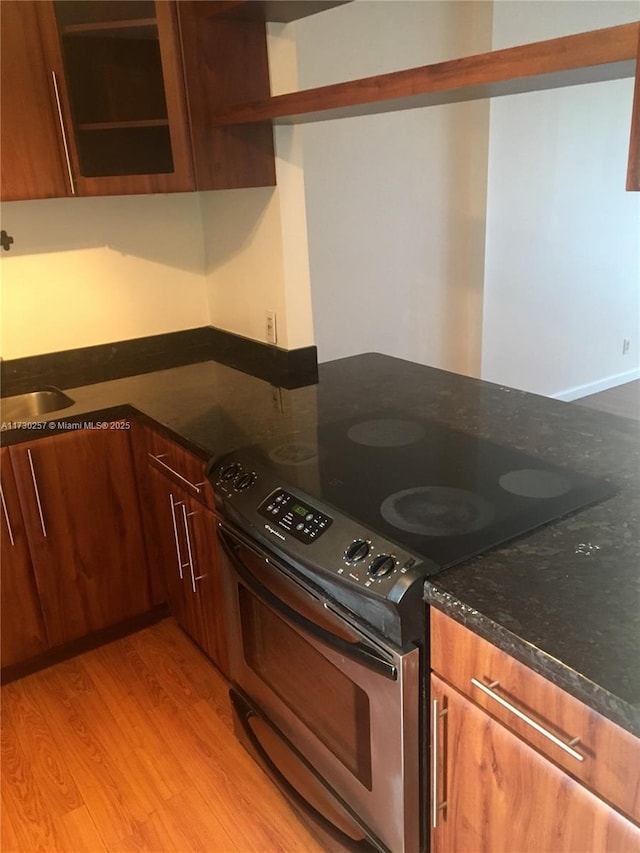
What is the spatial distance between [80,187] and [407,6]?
2.07 metres

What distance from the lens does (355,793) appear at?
1.42 m

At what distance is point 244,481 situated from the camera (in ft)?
5.10

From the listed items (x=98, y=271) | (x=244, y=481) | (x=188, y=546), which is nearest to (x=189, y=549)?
(x=188, y=546)

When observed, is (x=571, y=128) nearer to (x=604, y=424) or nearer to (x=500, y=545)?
(x=604, y=424)

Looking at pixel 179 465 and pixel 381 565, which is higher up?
pixel 381 565

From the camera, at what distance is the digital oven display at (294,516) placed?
132 cm

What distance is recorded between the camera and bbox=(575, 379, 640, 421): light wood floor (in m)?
4.42

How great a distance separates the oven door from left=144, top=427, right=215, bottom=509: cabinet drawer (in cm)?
18

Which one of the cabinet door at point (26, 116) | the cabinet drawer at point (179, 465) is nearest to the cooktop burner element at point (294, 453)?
the cabinet drawer at point (179, 465)

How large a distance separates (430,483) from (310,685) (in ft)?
1.69

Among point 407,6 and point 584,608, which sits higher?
point 407,6

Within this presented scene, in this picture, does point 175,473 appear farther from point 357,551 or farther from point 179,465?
point 357,551

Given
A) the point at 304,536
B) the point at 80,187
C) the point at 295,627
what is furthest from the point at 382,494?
the point at 80,187

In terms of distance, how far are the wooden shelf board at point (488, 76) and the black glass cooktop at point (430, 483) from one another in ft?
2.52
